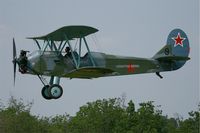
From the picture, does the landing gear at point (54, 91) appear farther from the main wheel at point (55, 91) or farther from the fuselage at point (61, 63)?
the fuselage at point (61, 63)

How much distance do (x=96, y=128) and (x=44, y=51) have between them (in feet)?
161

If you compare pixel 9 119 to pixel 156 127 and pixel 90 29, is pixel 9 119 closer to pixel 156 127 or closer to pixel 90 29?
pixel 156 127

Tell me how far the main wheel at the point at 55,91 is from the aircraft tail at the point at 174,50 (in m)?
6.33

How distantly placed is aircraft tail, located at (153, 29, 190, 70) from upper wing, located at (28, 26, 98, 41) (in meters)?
5.23

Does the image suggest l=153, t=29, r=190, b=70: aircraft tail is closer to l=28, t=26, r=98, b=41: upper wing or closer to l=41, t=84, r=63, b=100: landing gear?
l=28, t=26, r=98, b=41: upper wing

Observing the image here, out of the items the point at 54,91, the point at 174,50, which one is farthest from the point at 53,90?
the point at 174,50

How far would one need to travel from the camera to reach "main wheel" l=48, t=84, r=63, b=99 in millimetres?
27361

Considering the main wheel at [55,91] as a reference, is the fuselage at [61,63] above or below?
above

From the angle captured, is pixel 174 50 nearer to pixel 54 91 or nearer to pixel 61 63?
pixel 61 63

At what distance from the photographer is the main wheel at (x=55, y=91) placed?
89.8 feet

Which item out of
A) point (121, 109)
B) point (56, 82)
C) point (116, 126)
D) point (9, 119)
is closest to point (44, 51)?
point (56, 82)

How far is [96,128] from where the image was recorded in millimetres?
76438

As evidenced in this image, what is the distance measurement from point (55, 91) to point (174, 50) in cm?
881

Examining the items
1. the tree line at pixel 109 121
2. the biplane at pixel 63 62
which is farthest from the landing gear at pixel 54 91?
the tree line at pixel 109 121
